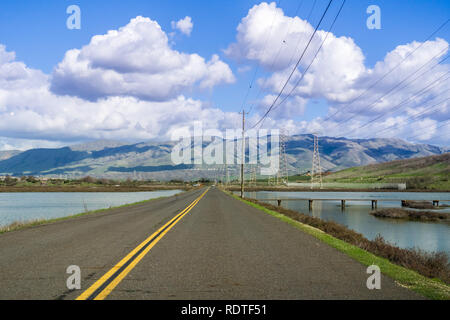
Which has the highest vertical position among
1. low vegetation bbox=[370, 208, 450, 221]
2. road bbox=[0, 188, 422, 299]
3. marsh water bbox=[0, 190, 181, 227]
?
road bbox=[0, 188, 422, 299]

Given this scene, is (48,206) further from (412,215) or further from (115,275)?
(115,275)

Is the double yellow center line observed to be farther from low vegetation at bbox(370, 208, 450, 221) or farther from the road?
low vegetation at bbox(370, 208, 450, 221)

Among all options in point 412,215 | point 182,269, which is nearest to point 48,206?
point 412,215

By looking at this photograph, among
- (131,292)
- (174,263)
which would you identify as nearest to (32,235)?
(174,263)

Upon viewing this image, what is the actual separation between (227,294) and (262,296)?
22.4 inches

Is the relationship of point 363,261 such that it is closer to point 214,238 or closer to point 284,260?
point 284,260

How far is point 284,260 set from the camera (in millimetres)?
8820

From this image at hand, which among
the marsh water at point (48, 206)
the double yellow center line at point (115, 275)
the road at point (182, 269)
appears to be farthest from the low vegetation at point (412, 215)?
the double yellow center line at point (115, 275)

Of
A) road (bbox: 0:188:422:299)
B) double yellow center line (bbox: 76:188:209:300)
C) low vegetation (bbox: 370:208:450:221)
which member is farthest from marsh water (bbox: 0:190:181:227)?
low vegetation (bbox: 370:208:450:221)

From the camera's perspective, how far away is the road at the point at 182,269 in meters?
5.95

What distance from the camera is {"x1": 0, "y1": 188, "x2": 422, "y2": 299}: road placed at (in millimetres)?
5953

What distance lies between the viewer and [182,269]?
25.2 ft
